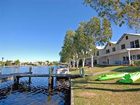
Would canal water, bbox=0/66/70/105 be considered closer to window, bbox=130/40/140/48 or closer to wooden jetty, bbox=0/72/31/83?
wooden jetty, bbox=0/72/31/83

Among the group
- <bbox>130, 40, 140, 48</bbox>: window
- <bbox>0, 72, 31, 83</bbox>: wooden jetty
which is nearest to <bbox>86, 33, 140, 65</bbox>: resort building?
<bbox>130, 40, 140, 48</bbox>: window

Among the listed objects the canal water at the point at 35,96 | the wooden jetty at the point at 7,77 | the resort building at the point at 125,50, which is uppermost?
the resort building at the point at 125,50

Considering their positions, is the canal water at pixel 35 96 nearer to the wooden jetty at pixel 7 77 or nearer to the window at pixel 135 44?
the wooden jetty at pixel 7 77

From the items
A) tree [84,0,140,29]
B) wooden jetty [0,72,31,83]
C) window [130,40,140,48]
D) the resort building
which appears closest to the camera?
tree [84,0,140,29]

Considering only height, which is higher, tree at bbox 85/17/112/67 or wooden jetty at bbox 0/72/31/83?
tree at bbox 85/17/112/67

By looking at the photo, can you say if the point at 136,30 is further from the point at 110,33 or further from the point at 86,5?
the point at 110,33

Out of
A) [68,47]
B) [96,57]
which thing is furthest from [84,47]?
[96,57]

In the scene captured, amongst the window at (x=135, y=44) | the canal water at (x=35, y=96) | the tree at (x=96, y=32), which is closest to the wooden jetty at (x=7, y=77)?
the canal water at (x=35, y=96)

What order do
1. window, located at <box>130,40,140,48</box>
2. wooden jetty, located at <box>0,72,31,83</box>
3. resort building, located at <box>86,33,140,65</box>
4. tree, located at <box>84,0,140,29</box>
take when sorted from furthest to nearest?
1. window, located at <box>130,40,140,48</box>
2. resort building, located at <box>86,33,140,65</box>
3. wooden jetty, located at <box>0,72,31,83</box>
4. tree, located at <box>84,0,140,29</box>

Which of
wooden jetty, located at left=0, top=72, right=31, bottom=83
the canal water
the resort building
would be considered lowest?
the canal water

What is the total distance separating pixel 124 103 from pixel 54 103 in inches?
411

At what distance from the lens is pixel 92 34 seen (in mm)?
61281

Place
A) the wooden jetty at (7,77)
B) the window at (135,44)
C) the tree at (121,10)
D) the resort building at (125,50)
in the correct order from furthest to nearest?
the window at (135,44), the resort building at (125,50), the wooden jetty at (7,77), the tree at (121,10)

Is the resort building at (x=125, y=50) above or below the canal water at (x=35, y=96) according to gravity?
above
